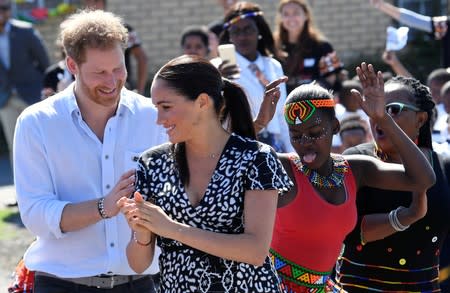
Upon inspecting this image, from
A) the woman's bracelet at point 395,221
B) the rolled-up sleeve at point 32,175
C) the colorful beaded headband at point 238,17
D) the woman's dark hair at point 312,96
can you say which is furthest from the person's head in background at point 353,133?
the rolled-up sleeve at point 32,175

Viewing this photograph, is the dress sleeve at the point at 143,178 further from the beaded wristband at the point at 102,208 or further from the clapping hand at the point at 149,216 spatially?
the beaded wristband at the point at 102,208

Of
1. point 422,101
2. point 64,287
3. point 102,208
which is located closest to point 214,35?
point 422,101

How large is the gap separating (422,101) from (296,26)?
4133mm

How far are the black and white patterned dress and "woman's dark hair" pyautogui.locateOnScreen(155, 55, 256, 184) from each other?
12 centimetres

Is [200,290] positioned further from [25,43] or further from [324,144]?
[25,43]

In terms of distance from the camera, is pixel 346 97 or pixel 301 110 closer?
pixel 301 110

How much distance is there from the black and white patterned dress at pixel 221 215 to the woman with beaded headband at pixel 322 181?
1.58 feet

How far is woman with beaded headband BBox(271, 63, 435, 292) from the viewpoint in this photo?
4.10 meters

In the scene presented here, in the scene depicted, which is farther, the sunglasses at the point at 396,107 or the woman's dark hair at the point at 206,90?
the sunglasses at the point at 396,107

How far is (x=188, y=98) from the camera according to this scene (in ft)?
11.8

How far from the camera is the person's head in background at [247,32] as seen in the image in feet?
24.3

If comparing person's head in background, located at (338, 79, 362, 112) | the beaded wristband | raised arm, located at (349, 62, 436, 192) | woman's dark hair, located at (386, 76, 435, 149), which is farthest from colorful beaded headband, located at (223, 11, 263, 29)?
the beaded wristband

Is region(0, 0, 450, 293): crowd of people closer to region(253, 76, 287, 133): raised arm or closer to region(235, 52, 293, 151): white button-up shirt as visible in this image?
region(253, 76, 287, 133): raised arm

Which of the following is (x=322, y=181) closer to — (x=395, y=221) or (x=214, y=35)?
(x=395, y=221)
